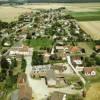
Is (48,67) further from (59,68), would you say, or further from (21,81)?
(21,81)

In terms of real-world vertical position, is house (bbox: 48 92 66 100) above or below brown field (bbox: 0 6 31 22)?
above

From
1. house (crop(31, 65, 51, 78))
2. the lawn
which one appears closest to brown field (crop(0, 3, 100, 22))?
the lawn

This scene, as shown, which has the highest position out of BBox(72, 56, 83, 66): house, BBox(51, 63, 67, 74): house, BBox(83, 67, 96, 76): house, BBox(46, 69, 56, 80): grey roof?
BBox(46, 69, 56, 80): grey roof

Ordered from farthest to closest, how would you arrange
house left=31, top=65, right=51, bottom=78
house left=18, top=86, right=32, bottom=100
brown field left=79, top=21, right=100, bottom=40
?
brown field left=79, top=21, right=100, bottom=40
house left=31, top=65, right=51, bottom=78
house left=18, top=86, right=32, bottom=100

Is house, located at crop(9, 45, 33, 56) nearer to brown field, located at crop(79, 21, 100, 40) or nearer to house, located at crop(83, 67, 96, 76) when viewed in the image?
house, located at crop(83, 67, 96, 76)

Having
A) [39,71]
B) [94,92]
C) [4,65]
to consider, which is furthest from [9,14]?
[94,92]

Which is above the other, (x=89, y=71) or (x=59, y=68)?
(x=89, y=71)
